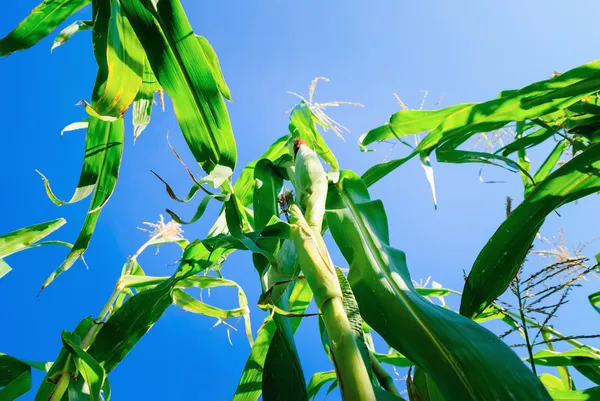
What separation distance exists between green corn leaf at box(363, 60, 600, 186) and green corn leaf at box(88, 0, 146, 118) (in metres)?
0.52

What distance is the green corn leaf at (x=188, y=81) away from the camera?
0.61 metres

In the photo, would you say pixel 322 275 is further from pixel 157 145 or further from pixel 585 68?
pixel 157 145

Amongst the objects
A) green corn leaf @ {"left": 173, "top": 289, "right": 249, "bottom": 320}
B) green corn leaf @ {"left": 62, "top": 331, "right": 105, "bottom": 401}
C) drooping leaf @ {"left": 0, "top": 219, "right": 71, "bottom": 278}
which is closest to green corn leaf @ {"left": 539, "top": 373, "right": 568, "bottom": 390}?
green corn leaf @ {"left": 173, "top": 289, "right": 249, "bottom": 320}

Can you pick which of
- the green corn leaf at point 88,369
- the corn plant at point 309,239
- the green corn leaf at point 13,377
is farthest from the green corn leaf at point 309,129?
the green corn leaf at point 13,377

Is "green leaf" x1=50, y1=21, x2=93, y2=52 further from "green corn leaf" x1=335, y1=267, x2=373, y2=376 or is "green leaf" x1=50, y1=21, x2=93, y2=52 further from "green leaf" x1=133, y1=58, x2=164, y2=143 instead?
"green corn leaf" x1=335, y1=267, x2=373, y2=376

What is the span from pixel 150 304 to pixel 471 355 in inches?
20.9

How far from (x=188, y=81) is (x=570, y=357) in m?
0.85

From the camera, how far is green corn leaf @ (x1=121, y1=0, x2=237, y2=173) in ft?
2.00

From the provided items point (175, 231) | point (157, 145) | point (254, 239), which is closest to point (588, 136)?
point (254, 239)

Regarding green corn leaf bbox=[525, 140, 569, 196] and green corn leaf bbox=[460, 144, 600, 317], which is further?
green corn leaf bbox=[525, 140, 569, 196]

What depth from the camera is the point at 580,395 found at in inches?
23.6

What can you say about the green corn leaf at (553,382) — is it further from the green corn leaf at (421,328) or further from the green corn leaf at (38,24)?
the green corn leaf at (38,24)

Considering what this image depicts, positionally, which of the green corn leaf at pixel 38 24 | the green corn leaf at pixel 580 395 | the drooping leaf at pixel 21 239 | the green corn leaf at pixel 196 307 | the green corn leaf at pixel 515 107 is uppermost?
the green corn leaf at pixel 38 24

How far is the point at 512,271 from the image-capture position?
65 cm
